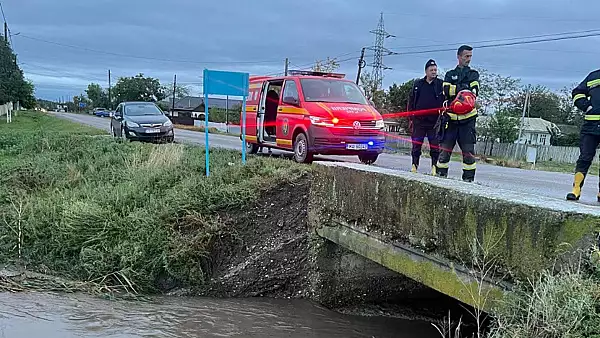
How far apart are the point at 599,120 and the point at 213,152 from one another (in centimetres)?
811

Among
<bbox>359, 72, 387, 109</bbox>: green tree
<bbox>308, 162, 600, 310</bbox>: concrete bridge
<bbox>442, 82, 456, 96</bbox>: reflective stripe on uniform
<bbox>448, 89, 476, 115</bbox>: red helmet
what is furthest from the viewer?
<bbox>359, 72, 387, 109</bbox>: green tree

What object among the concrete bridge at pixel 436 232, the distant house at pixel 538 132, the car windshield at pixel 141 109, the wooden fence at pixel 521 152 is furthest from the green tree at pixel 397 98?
the concrete bridge at pixel 436 232

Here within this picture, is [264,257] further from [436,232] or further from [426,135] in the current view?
[426,135]

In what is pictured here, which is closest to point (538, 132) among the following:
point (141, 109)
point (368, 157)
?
point (141, 109)

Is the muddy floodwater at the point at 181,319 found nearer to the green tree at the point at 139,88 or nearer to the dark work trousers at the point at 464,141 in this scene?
the dark work trousers at the point at 464,141

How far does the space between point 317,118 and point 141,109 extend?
10.7m

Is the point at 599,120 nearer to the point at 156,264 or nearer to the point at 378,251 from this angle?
the point at 378,251

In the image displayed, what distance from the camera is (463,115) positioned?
7.03 metres

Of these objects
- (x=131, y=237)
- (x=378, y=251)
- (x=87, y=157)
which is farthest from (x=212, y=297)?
(x=87, y=157)

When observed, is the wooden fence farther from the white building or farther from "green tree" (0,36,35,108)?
"green tree" (0,36,35,108)

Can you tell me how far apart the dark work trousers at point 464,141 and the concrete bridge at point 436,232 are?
1.48 meters

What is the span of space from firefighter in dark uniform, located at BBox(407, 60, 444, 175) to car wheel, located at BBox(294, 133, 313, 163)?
6.31 feet

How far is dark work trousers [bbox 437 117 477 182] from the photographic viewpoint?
7.11m

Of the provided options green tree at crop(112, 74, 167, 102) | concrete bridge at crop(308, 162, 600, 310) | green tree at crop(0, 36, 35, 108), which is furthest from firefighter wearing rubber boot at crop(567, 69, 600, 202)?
green tree at crop(112, 74, 167, 102)
